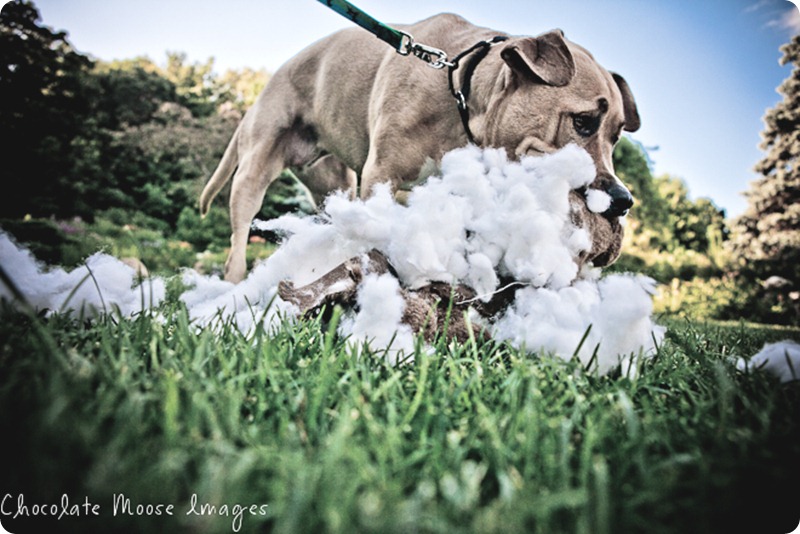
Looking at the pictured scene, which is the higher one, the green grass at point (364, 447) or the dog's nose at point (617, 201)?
the dog's nose at point (617, 201)

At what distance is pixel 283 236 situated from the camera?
185 cm

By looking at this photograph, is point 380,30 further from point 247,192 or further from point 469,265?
point 247,192

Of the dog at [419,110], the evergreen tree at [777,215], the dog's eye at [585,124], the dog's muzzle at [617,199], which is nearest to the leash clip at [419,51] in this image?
the dog at [419,110]

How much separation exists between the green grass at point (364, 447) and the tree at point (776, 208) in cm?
1077

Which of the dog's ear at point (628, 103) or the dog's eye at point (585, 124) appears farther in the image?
the dog's ear at point (628, 103)

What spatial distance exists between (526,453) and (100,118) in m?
13.4

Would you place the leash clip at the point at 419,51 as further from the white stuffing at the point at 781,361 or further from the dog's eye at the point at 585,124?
the white stuffing at the point at 781,361

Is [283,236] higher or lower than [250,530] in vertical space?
higher

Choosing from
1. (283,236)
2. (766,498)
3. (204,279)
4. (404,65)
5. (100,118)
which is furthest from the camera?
(100,118)

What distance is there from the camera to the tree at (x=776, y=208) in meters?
9.87

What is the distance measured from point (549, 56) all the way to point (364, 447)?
79.2 inches

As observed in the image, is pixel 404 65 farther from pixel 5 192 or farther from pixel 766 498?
pixel 5 192

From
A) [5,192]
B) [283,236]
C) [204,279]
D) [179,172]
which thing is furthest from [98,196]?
[283,236]

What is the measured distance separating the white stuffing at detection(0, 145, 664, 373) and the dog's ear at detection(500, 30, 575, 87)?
1.62ft
